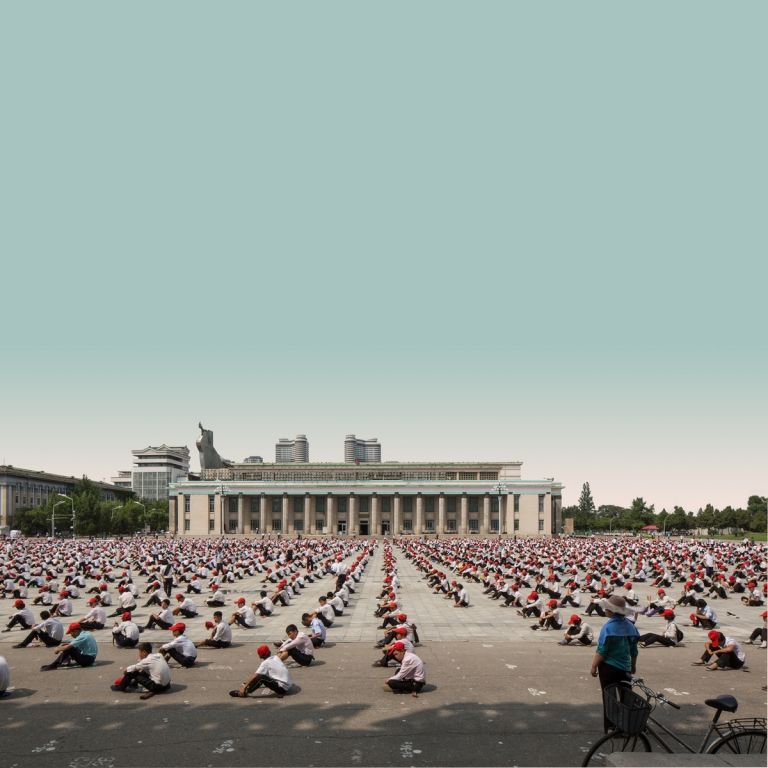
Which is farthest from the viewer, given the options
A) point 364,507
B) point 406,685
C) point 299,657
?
point 364,507

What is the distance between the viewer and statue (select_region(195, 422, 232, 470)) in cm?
14486

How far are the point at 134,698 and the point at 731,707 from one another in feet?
34.8

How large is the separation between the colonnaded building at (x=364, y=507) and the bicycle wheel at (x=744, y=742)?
119m

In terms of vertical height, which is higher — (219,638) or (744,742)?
(744,742)

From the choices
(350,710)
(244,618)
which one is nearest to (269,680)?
(350,710)

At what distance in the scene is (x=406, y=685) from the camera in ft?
44.2

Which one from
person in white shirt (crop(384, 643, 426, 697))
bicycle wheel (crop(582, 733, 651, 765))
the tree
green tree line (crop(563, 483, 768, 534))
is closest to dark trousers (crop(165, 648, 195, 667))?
person in white shirt (crop(384, 643, 426, 697))

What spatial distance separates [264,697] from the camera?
44.0 ft

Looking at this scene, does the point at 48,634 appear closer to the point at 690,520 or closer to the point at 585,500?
the point at 690,520

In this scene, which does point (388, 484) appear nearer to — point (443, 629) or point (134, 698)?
point (443, 629)

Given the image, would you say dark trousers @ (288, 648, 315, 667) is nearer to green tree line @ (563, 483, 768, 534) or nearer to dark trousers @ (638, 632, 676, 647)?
dark trousers @ (638, 632, 676, 647)

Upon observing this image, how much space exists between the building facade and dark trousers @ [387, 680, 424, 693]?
116837 mm

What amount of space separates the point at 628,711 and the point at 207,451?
14432 centimetres

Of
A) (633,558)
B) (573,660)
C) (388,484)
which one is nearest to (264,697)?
(573,660)
